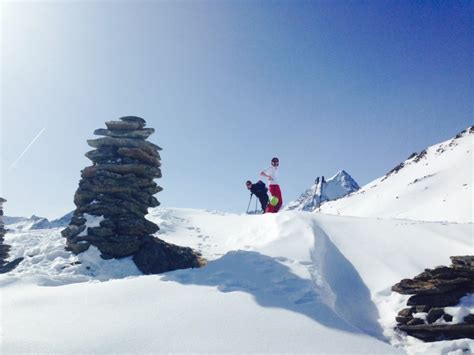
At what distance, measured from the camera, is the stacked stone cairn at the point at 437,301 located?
8.10 metres

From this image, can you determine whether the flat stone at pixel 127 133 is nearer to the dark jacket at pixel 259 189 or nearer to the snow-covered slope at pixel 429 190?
the dark jacket at pixel 259 189

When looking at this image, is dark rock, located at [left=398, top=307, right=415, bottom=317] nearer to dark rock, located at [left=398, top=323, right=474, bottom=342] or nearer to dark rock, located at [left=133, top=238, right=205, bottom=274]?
dark rock, located at [left=398, top=323, right=474, bottom=342]

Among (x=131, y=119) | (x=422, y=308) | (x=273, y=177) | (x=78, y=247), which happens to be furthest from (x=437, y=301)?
(x=131, y=119)

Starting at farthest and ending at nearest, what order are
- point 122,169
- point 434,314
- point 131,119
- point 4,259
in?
1. point 4,259
2. point 131,119
3. point 122,169
4. point 434,314

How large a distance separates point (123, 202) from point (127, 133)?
11.0 feet

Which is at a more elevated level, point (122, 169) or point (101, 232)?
point (122, 169)

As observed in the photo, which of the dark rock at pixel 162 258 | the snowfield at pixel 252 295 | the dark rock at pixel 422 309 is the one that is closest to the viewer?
the snowfield at pixel 252 295

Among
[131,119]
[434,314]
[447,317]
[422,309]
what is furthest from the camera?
[131,119]

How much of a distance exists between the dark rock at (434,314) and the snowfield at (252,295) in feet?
1.05

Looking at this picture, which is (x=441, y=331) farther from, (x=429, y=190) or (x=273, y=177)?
(x=429, y=190)

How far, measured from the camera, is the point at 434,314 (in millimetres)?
8609

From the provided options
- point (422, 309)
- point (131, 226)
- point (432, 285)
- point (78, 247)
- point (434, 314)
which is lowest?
point (434, 314)

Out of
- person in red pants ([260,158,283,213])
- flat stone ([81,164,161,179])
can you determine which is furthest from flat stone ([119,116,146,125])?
person in red pants ([260,158,283,213])

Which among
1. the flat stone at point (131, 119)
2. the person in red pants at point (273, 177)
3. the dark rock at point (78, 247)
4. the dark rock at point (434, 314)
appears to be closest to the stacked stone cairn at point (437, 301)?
the dark rock at point (434, 314)
